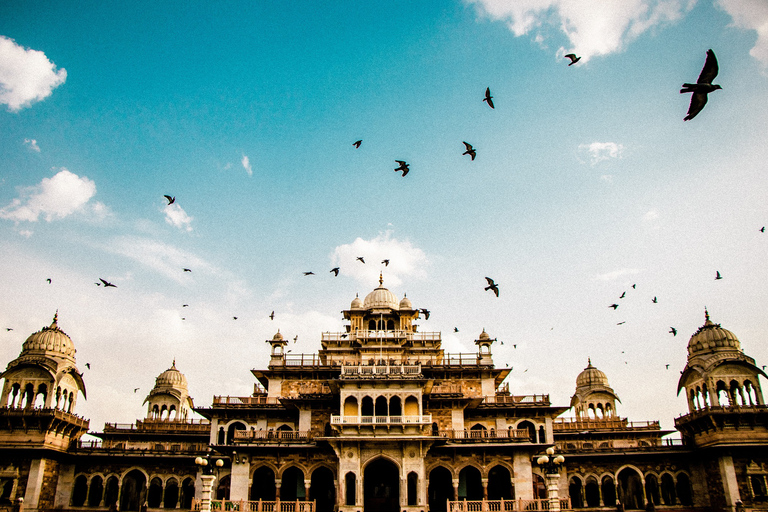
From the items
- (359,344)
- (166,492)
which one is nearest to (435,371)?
(359,344)

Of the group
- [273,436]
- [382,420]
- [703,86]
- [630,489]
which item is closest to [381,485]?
[382,420]

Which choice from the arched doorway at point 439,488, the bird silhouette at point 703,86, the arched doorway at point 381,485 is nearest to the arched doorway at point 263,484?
the arched doorway at point 381,485

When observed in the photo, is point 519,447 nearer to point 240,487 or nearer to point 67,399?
point 240,487

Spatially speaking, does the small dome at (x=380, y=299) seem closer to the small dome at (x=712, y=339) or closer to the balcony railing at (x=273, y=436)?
the balcony railing at (x=273, y=436)

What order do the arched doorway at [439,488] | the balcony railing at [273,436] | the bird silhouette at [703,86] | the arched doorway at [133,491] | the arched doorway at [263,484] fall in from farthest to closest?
the arched doorway at [133,491], the arched doorway at [263,484], the arched doorway at [439,488], the balcony railing at [273,436], the bird silhouette at [703,86]

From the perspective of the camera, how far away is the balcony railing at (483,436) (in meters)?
39.6

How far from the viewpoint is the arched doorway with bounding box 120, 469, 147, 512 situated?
153 feet

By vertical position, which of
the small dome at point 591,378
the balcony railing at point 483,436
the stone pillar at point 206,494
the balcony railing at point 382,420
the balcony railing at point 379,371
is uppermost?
the small dome at point 591,378

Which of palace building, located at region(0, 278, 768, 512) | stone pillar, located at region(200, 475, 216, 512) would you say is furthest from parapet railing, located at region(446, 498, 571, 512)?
stone pillar, located at region(200, 475, 216, 512)

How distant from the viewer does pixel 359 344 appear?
4919 cm

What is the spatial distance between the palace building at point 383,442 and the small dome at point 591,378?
882cm

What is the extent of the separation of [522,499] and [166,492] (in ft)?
94.6

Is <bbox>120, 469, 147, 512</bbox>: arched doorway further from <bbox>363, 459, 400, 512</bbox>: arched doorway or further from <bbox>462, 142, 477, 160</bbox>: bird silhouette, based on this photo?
<bbox>462, 142, 477, 160</bbox>: bird silhouette

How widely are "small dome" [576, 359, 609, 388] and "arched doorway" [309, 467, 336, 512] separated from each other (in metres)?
30.7
